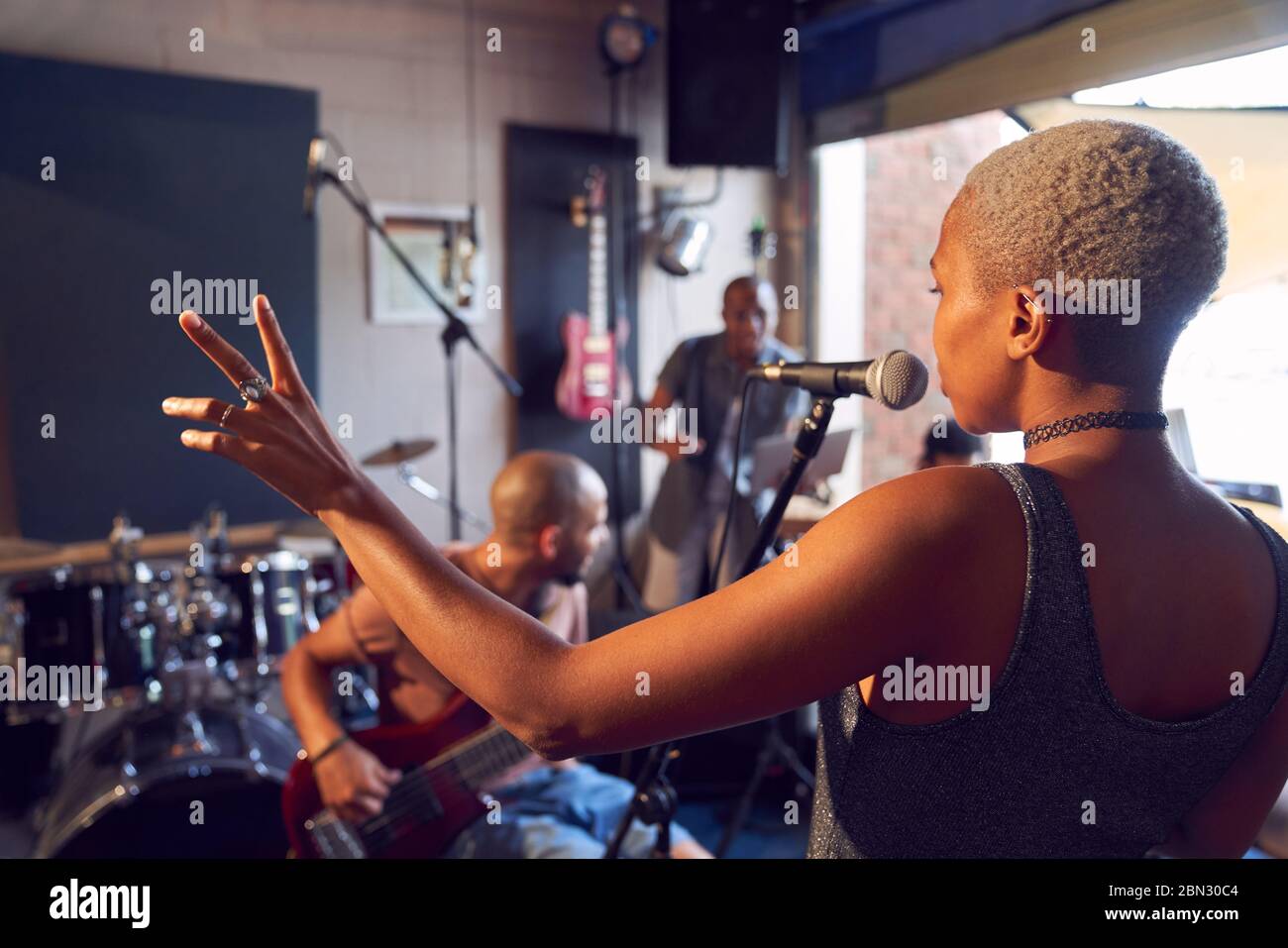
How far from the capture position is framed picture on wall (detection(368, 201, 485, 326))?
4348 millimetres

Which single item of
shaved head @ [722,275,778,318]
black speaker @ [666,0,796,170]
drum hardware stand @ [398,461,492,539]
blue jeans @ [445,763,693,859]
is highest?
black speaker @ [666,0,796,170]

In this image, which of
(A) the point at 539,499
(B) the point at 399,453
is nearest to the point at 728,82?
(B) the point at 399,453

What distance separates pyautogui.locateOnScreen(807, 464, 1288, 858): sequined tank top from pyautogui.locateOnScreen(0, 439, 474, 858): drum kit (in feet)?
7.21

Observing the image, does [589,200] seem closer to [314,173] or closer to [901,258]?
[314,173]

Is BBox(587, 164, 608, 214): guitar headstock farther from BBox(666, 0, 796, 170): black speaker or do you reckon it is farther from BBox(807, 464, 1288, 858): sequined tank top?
BBox(807, 464, 1288, 858): sequined tank top

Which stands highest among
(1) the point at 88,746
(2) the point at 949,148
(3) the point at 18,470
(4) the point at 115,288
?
(2) the point at 949,148

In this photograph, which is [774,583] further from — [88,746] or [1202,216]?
[88,746]

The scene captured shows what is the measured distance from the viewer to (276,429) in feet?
2.80

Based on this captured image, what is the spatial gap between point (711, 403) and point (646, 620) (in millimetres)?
3302

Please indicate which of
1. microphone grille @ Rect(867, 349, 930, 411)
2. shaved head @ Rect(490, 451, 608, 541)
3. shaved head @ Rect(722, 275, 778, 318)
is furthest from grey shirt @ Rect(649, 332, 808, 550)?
microphone grille @ Rect(867, 349, 930, 411)
